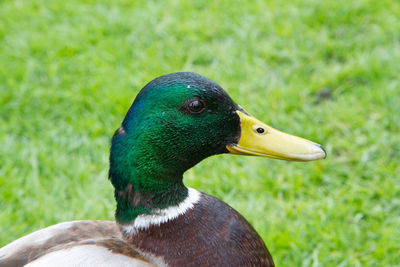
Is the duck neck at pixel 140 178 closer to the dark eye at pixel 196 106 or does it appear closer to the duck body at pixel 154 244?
the duck body at pixel 154 244

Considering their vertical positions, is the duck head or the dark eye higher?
the dark eye

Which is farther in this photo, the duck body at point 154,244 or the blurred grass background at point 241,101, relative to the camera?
the blurred grass background at point 241,101

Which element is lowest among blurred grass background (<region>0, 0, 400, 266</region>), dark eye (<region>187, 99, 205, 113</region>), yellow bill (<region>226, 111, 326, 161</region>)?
blurred grass background (<region>0, 0, 400, 266</region>)

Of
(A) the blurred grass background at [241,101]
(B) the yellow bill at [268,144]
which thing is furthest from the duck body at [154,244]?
(A) the blurred grass background at [241,101]

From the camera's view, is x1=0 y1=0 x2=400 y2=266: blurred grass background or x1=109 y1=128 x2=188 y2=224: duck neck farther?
x1=0 y1=0 x2=400 y2=266: blurred grass background

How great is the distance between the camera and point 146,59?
12.7 feet

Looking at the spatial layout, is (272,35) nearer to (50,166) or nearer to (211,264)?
(50,166)

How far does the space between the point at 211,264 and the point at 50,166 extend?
1599 millimetres

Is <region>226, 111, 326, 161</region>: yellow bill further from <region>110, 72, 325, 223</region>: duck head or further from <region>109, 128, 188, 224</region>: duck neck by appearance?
<region>109, 128, 188, 224</region>: duck neck

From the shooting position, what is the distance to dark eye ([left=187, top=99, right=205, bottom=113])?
1.74 m

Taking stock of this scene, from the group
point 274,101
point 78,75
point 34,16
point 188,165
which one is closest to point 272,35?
point 274,101

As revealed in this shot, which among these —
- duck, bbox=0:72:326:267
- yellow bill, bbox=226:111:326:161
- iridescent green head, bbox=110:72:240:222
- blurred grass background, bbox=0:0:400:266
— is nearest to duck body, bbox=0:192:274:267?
duck, bbox=0:72:326:267

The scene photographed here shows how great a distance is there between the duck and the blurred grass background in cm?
84

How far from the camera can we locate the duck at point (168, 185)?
1.74 meters
